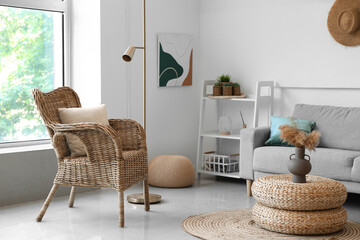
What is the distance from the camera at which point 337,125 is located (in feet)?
15.0

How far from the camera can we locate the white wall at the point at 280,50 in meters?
4.93

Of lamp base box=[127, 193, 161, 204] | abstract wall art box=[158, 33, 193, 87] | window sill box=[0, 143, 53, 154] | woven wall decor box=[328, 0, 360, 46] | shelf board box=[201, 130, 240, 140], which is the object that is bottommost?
lamp base box=[127, 193, 161, 204]

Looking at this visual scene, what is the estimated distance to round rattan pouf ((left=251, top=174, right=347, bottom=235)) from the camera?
10.8ft

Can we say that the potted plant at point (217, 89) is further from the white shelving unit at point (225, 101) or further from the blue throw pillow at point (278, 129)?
the blue throw pillow at point (278, 129)

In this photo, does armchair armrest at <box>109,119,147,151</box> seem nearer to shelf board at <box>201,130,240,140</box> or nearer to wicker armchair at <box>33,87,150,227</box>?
wicker armchair at <box>33,87,150,227</box>

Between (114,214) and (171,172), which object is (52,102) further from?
(171,172)

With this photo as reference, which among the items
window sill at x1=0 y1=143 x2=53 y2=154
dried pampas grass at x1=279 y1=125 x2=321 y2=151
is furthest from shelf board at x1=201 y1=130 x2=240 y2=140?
dried pampas grass at x1=279 y1=125 x2=321 y2=151

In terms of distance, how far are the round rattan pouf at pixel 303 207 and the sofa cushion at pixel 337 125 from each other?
1.17m

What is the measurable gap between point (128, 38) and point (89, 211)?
1.82m

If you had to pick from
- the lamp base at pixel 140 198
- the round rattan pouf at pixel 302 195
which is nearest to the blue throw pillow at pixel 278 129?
the lamp base at pixel 140 198

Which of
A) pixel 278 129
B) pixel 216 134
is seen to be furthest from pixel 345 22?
pixel 216 134

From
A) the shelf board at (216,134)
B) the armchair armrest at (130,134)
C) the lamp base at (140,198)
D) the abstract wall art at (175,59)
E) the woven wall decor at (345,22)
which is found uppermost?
the woven wall decor at (345,22)

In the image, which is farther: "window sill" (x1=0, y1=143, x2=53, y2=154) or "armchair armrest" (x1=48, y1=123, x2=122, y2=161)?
"window sill" (x1=0, y1=143, x2=53, y2=154)

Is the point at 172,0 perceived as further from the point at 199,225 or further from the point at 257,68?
the point at 199,225
